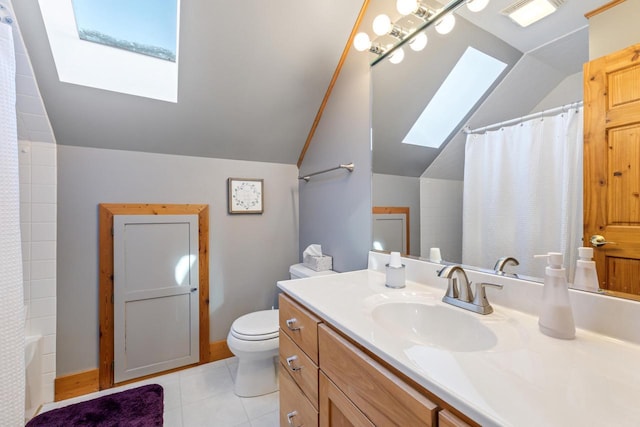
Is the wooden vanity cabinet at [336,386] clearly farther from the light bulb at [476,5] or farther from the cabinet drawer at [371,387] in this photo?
the light bulb at [476,5]

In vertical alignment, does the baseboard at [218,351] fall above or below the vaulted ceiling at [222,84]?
below

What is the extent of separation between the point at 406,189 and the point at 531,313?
73 cm

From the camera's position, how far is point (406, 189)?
1398 millimetres

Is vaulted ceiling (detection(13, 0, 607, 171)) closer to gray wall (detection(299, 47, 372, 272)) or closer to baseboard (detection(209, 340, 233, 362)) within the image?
gray wall (detection(299, 47, 372, 272))

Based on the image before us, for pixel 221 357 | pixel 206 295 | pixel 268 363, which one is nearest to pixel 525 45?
pixel 268 363

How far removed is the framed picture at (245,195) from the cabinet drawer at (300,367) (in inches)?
50.2

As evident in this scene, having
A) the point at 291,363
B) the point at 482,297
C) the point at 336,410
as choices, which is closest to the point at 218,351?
the point at 291,363

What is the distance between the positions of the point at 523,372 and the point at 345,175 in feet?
4.63

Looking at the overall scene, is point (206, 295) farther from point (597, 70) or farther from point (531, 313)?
point (597, 70)

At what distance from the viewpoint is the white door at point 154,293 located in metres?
1.86

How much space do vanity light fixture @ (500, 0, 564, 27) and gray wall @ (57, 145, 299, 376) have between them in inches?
70.6

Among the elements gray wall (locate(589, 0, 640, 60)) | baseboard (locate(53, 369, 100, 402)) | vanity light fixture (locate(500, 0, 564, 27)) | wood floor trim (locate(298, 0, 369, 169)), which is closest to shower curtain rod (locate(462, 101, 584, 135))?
gray wall (locate(589, 0, 640, 60))

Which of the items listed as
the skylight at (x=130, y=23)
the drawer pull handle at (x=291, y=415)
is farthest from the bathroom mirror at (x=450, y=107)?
the skylight at (x=130, y=23)

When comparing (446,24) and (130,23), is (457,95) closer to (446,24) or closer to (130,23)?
(446,24)
